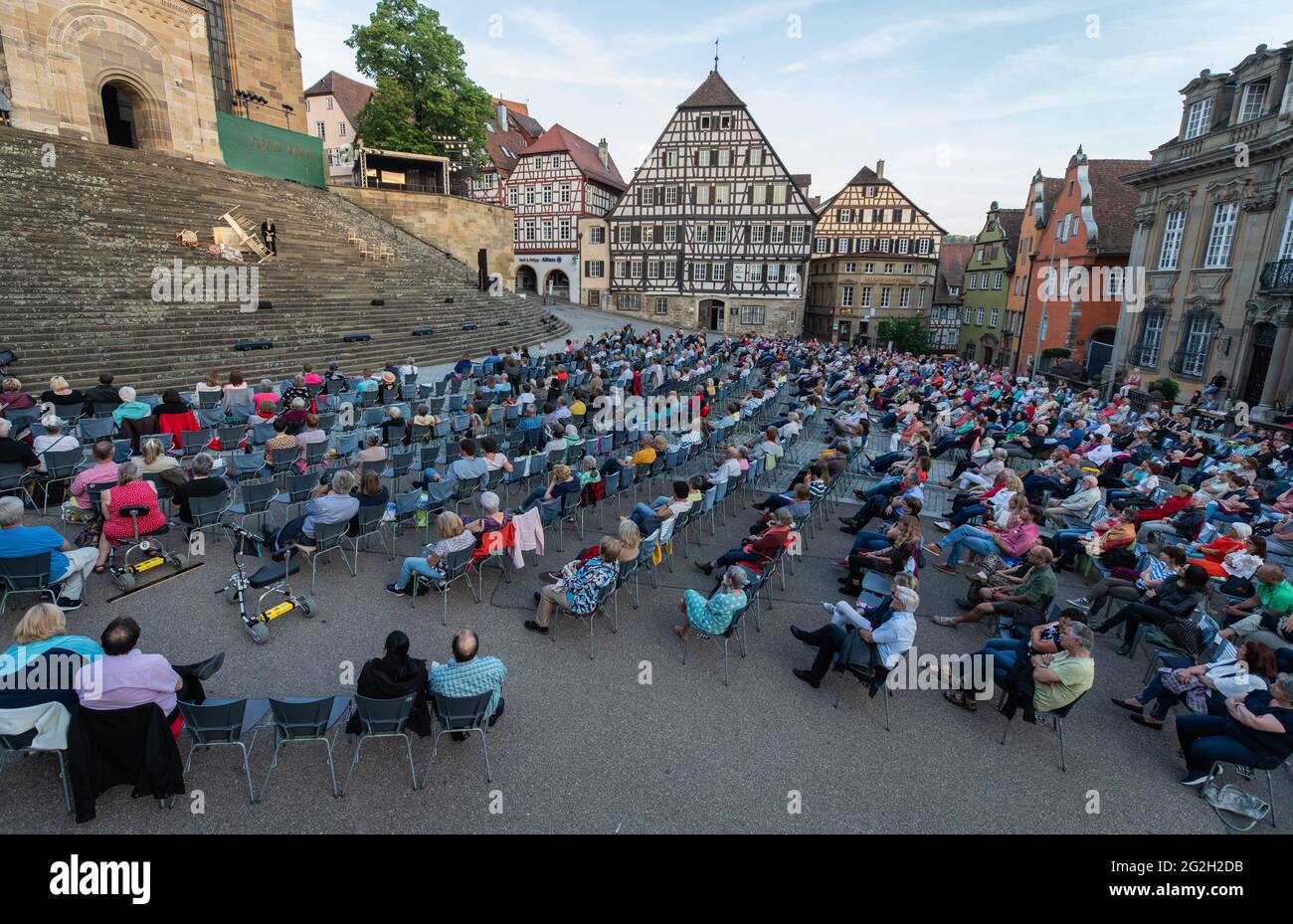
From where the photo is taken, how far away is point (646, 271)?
149 ft

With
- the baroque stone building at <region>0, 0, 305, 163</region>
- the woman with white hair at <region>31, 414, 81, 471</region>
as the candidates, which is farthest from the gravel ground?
the baroque stone building at <region>0, 0, 305, 163</region>

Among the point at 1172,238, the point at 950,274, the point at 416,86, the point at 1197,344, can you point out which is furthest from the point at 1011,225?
the point at 416,86

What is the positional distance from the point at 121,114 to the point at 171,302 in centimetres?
1822

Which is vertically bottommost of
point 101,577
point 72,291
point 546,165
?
point 101,577

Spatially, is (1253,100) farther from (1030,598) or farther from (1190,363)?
(1030,598)

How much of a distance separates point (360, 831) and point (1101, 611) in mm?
8863

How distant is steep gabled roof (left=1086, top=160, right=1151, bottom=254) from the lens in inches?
1255

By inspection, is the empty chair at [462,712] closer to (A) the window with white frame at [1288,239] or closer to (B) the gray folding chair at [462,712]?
(B) the gray folding chair at [462,712]

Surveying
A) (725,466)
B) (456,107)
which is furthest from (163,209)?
(725,466)

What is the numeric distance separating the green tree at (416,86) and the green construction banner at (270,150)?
Result: 463 cm

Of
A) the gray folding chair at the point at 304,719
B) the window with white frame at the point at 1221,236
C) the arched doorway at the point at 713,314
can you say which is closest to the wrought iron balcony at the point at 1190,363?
the window with white frame at the point at 1221,236

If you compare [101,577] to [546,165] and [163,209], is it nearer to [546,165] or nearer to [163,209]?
[163,209]

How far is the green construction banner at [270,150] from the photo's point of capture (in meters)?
30.7

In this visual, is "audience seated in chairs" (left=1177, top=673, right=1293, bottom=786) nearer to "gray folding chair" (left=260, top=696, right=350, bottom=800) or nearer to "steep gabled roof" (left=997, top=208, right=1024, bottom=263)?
"gray folding chair" (left=260, top=696, right=350, bottom=800)
